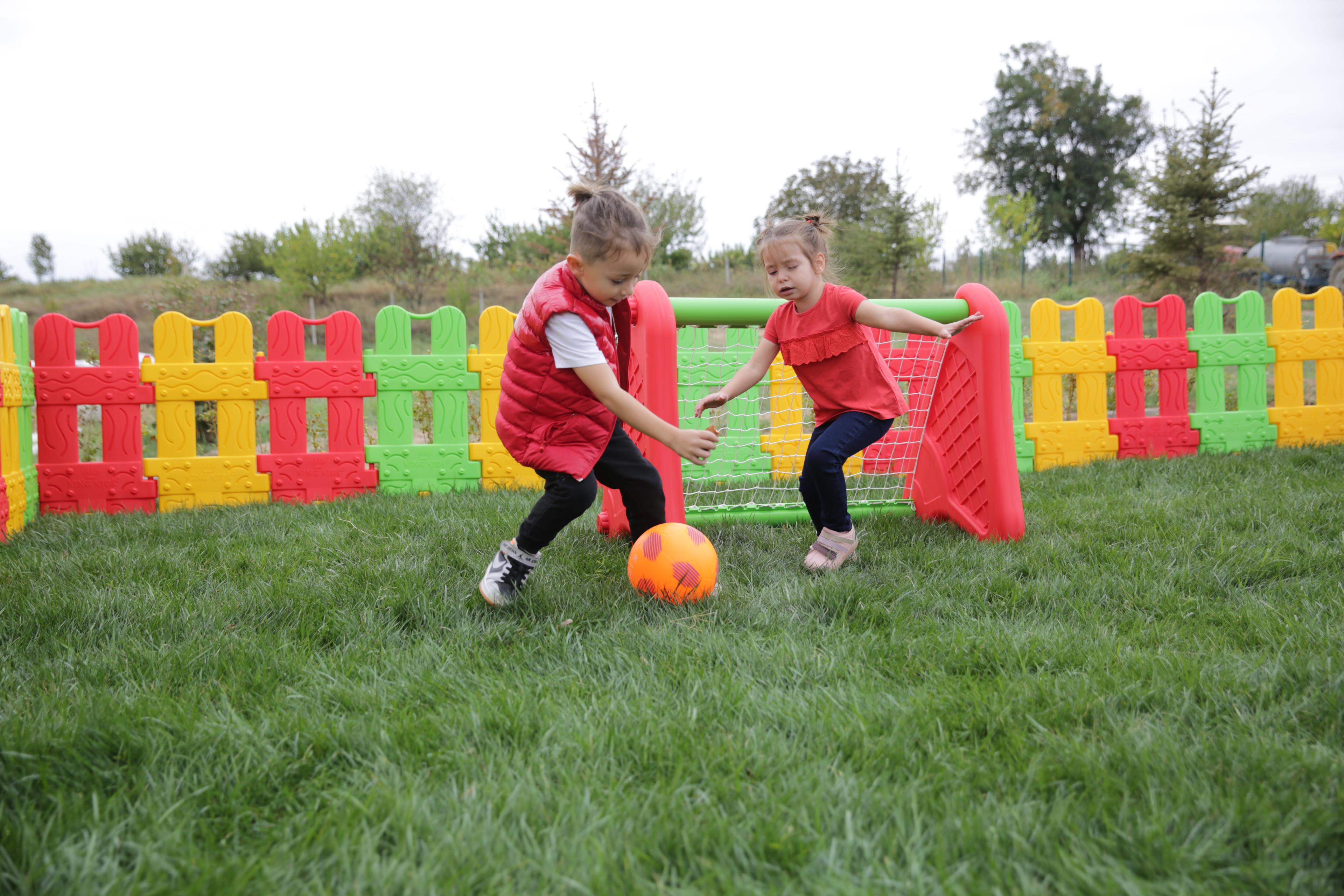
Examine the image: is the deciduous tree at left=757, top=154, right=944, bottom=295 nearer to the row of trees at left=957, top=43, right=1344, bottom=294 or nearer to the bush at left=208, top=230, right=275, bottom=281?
the row of trees at left=957, top=43, right=1344, bottom=294

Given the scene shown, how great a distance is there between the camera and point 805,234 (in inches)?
135

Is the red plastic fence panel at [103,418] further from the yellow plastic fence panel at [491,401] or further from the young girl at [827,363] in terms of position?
the young girl at [827,363]

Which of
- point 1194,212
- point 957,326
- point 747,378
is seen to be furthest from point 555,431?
point 1194,212

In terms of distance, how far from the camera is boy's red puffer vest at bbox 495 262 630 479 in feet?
9.18

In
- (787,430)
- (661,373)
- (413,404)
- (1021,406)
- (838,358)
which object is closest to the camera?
A: (661,373)

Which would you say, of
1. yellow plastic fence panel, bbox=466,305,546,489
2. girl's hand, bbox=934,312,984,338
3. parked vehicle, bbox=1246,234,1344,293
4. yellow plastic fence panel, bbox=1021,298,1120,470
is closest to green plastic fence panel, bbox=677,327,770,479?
yellow plastic fence panel, bbox=466,305,546,489

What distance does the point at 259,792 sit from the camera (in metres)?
1.67

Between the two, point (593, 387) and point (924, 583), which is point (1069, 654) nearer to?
point (924, 583)

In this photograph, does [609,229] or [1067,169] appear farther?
[1067,169]

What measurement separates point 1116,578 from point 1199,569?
33 centimetres

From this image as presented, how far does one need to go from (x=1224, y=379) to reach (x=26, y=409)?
26.4 feet

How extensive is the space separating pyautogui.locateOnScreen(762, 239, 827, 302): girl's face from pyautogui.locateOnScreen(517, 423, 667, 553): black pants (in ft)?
3.07

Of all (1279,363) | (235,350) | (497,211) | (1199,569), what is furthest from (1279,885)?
(497,211)

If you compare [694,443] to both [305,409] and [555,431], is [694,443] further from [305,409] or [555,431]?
[305,409]
